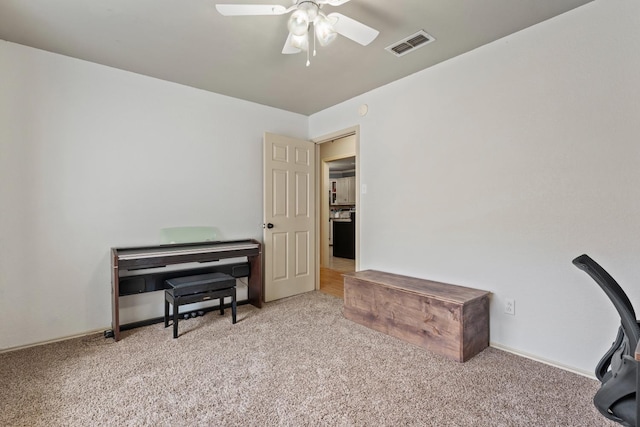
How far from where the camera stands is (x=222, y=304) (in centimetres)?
321

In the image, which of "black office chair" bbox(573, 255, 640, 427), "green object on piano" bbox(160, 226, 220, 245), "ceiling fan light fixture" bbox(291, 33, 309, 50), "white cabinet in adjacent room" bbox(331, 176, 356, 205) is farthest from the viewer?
"white cabinet in adjacent room" bbox(331, 176, 356, 205)

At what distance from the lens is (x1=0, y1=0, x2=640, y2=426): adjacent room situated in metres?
1.81

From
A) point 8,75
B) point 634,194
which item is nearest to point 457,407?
point 634,194

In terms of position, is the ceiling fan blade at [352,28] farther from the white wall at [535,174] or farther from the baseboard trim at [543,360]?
the baseboard trim at [543,360]

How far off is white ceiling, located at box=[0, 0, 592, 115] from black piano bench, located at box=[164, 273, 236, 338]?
2.01 meters

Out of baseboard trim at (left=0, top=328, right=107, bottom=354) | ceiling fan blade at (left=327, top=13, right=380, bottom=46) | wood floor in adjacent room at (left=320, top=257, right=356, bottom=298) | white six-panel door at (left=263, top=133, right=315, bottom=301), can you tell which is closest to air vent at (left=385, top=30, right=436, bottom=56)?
ceiling fan blade at (left=327, top=13, right=380, bottom=46)

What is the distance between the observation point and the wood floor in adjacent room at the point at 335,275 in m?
4.16

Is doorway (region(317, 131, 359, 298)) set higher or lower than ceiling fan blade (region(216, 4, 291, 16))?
lower

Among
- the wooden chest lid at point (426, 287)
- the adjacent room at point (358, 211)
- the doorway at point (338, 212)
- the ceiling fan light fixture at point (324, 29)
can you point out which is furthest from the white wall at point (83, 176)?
the ceiling fan light fixture at point (324, 29)

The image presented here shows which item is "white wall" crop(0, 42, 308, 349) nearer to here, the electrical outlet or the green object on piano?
the green object on piano

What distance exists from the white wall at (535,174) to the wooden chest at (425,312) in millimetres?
206

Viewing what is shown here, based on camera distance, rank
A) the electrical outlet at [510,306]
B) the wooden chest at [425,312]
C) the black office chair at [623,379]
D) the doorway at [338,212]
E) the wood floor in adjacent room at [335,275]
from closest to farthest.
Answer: the black office chair at [623,379] → the wooden chest at [425,312] → the electrical outlet at [510,306] → the wood floor in adjacent room at [335,275] → the doorway at [338,212]

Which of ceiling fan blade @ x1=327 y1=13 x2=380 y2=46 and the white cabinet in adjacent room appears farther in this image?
the white cabinet in adjacent room

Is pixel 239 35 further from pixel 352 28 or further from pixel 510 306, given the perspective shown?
pixel 510 306
